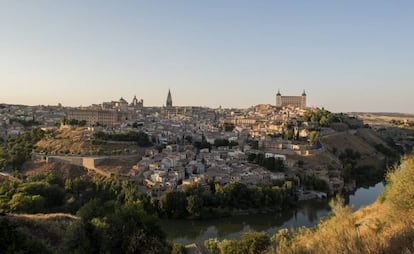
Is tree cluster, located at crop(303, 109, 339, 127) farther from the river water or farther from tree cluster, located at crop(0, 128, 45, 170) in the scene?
tree cluster, located at crop(0, 128, 45, 170)

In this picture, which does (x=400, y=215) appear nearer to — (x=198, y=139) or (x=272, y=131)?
(x=198, y=139)

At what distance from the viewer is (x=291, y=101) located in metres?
62.4

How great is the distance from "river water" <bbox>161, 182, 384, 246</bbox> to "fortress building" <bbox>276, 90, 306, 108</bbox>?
44551 millimetres

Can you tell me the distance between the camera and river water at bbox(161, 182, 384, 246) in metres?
13.9

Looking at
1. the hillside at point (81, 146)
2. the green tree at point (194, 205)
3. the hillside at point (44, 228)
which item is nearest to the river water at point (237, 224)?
the green tree at point (194, 205)

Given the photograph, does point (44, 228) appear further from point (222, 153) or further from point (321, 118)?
point (321, 118)

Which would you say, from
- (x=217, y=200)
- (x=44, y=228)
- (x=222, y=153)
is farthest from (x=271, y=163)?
(x=44, y=228)

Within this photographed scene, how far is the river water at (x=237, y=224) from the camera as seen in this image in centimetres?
1387

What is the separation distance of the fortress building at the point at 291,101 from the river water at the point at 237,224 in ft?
146

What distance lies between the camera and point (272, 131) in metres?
33.0

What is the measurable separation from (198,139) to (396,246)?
2740cm

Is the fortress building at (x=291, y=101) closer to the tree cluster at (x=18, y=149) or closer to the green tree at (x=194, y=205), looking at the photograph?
the tree cluster at (x=18, y=149)

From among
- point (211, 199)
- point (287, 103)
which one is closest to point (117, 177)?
point (211, 199)

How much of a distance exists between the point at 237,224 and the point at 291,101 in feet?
163
